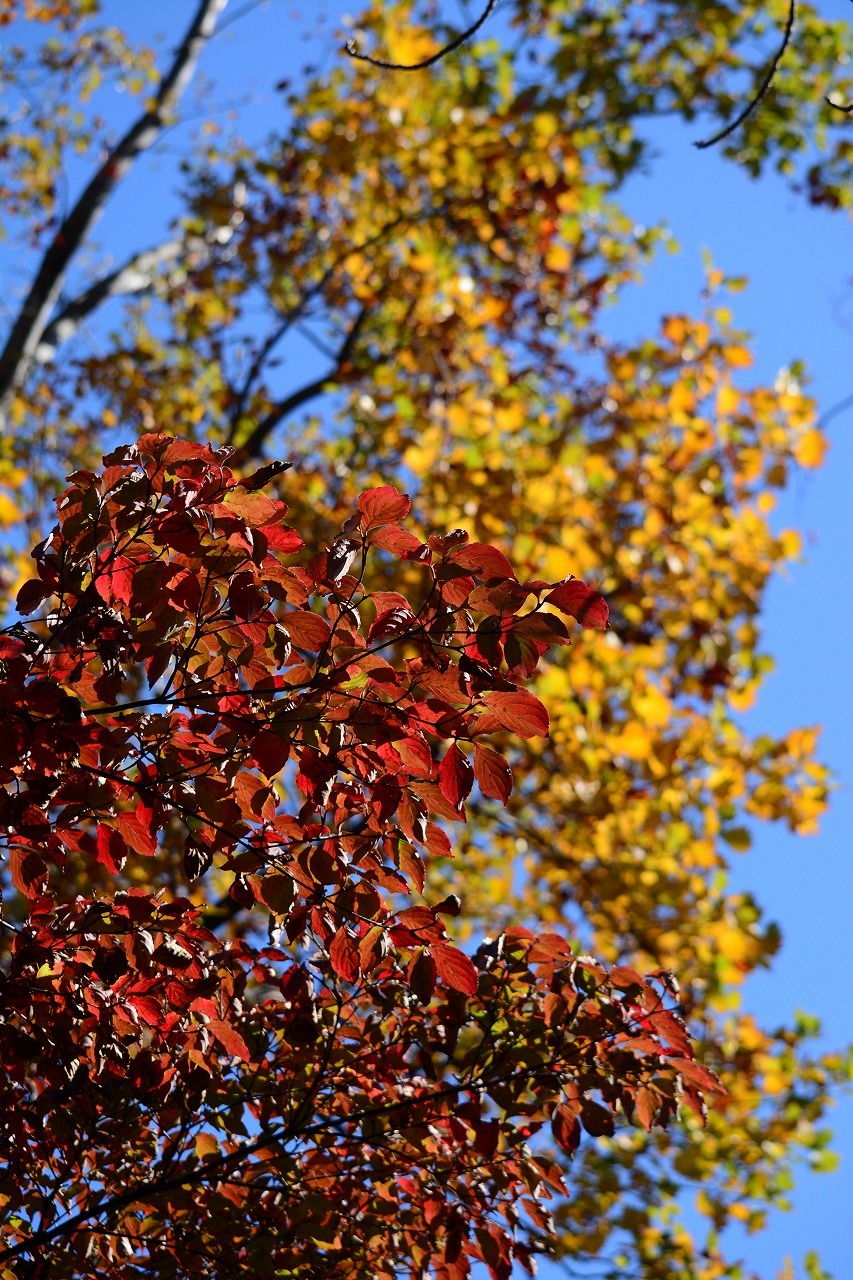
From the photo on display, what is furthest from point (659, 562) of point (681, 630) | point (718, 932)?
point (718, 932)

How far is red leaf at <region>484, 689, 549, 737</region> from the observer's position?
5.06 ft

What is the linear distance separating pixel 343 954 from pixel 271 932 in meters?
0.25

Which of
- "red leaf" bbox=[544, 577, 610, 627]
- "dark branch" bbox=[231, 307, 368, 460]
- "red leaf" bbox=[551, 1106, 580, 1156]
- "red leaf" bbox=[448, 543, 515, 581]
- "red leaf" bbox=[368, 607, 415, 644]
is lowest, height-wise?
"red leaf" bbox=[551, 1106, 580, 1156]

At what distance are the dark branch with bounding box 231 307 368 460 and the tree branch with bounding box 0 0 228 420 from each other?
1.57 metres

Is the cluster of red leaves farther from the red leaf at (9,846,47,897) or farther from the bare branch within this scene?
the bare branch

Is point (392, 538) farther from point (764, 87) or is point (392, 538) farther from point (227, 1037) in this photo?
point (764, 87)

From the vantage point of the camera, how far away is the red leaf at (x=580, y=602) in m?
1.53

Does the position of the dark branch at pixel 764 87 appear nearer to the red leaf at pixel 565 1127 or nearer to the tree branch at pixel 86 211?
the red leaf at pixel 565 1127

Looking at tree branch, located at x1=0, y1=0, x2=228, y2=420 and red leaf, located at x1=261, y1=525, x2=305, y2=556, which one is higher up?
tree branch, located at x1=0, y1=0, x2=228, y2=420

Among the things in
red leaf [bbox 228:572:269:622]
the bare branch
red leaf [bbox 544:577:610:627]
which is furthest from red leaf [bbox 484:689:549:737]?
the bare branch

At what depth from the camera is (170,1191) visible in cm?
182

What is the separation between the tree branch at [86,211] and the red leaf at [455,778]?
615cm

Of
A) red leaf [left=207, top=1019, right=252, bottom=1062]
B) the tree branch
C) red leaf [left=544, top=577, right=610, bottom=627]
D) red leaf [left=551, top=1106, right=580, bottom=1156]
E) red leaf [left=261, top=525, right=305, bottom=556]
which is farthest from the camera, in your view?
the tree branch

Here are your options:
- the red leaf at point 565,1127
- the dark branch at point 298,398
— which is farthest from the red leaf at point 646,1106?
the dark branch at point 298,398
